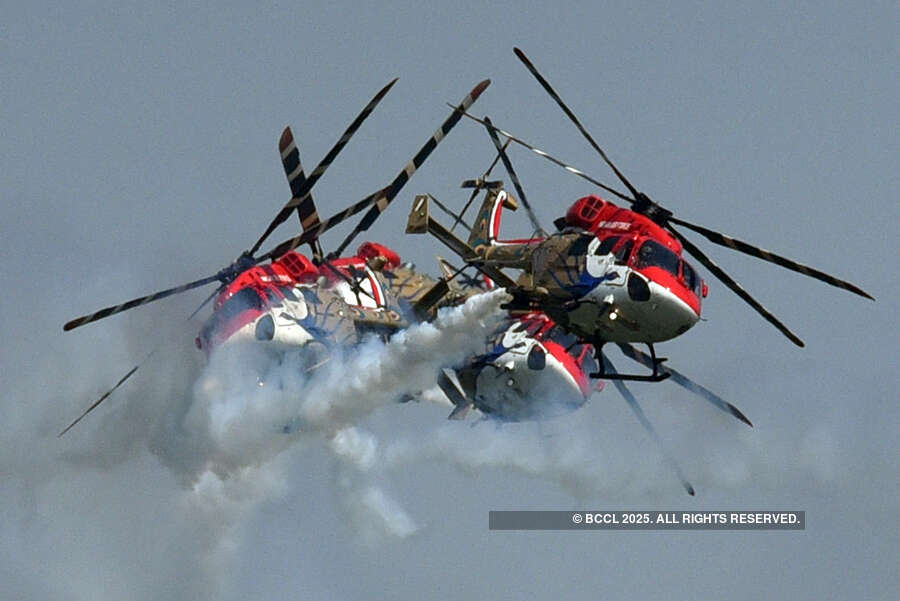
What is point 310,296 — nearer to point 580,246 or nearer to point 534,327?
point 534,327

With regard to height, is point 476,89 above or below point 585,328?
above

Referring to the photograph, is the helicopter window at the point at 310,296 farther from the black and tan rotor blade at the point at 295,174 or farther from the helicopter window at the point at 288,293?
the black and tan rotor blade at the point at 295,174

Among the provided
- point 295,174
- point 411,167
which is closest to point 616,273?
point 411,167

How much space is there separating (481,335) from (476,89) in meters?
7.41

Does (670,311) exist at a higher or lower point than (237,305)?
lower

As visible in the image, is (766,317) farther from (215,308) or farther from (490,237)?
(215,308)

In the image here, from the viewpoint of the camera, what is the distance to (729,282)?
171 ft

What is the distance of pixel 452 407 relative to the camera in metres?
61.7

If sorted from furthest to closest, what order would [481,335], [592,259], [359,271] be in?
1. [359,271]
2. [481,335]
3. [592,259]

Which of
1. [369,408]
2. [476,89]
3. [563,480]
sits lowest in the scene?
[563,480]

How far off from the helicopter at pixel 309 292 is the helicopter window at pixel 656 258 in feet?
24.1

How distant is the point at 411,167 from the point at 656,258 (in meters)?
8.15

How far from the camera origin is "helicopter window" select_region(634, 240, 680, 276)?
5119 centimetres

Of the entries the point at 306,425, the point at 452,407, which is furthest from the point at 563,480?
the point at 306,425
